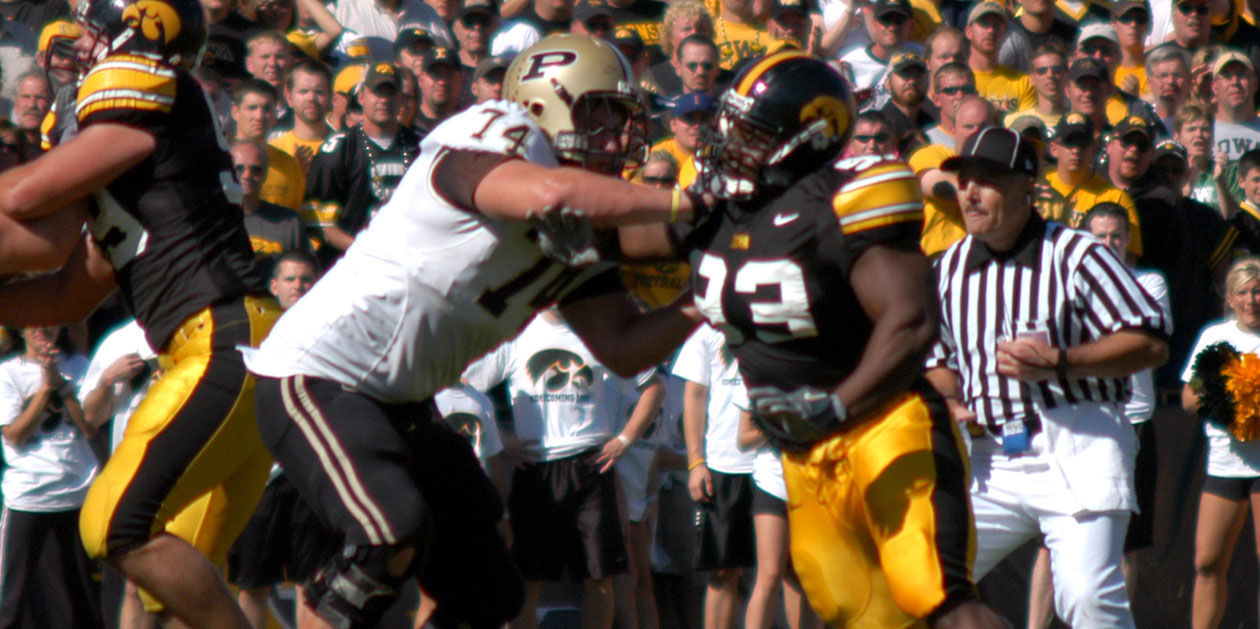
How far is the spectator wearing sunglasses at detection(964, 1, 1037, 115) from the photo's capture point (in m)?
9.48

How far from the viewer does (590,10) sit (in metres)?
9.34

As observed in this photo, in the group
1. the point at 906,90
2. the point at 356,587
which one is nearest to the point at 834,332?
the point at 356,587

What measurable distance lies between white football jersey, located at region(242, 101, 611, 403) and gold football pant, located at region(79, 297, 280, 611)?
1.15 feet

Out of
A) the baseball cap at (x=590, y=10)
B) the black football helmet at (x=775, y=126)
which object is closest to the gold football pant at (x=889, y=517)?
the black football helmet at (x=775, y=126)

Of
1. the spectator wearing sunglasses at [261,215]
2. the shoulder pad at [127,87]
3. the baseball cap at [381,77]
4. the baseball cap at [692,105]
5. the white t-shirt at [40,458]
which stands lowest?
the white t-shirt at [40,458]

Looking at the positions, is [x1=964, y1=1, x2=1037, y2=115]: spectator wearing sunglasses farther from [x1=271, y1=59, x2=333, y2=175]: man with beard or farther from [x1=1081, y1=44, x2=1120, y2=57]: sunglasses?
[x1=271, y1=59, x2=333, y2=175]: man with beard

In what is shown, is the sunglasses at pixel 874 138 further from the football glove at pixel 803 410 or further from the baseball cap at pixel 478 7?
the football glove at pixel 803 410

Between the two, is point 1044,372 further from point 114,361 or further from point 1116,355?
point 114,361

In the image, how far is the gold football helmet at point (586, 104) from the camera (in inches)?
152

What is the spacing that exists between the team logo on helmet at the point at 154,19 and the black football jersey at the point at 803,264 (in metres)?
1.53

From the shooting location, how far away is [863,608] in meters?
4.06

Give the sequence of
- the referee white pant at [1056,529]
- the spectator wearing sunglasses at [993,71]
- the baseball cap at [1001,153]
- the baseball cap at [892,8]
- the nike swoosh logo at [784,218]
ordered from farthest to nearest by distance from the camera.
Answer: the baseball cap at [892,8], the spectator wearing sunglasses at [993,71], the baseball cap at [1001,153], the referee white pant at [1056,529], the nike swoosh logo at [784,218]

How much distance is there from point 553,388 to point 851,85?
3016mm

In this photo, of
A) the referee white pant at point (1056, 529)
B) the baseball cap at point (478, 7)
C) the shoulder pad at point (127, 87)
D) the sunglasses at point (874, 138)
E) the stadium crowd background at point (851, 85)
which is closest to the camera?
the shoulder pad at point (127, 87)
